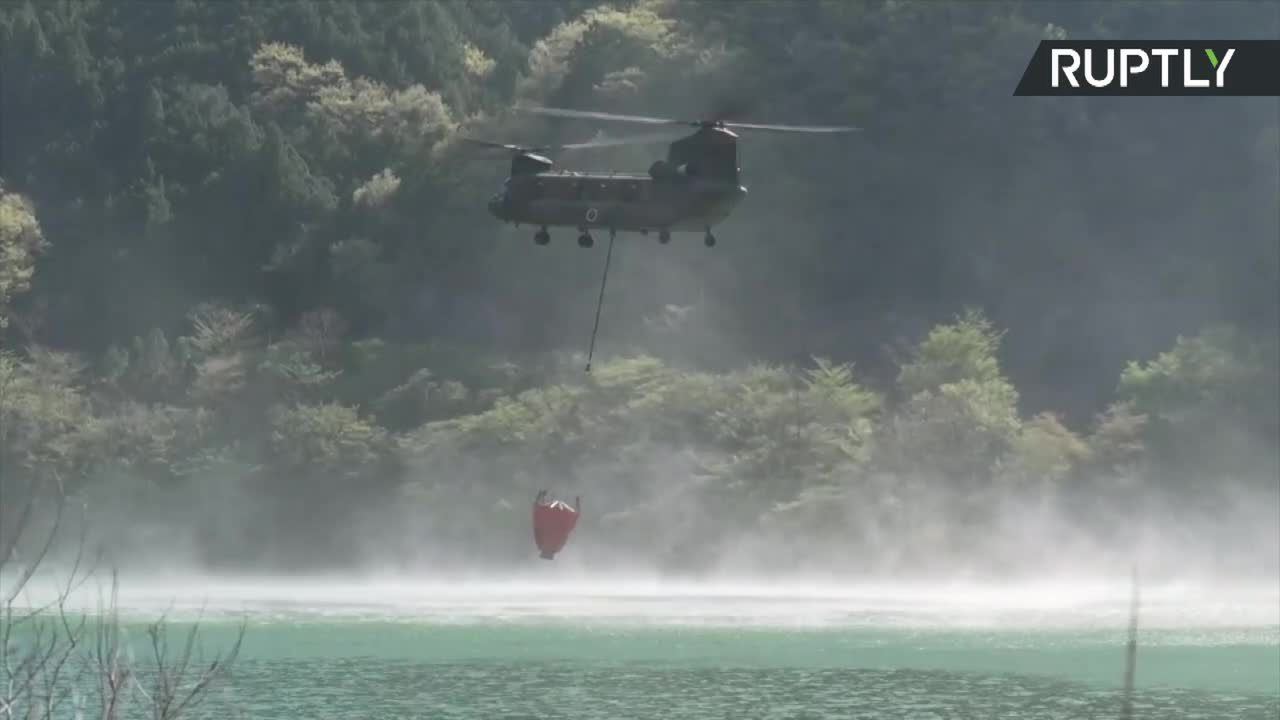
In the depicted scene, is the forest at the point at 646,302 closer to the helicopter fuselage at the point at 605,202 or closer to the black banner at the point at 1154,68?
the black banner at the point at 1154,68

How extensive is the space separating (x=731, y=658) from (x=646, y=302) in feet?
152

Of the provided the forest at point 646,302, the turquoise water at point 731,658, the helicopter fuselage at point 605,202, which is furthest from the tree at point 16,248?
the helicopter fuselage at point 605,202

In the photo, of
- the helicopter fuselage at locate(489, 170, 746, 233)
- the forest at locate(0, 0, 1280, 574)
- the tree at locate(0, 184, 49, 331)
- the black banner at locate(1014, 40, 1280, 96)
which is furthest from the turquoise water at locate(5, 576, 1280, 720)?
the tree at locate(0, 184, 49, 331)

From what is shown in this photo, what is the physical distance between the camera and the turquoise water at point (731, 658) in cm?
4156

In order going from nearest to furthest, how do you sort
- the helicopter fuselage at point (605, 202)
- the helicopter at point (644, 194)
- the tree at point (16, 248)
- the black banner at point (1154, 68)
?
1. the helicopter at point (644, 194)
2. the helicopter fuselage at point (605, 202)
3. the black banner at point (1154, 68)
4. the tree at point (16, 248)

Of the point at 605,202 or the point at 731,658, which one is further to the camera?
the point at 731,658

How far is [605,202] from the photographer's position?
125 feet

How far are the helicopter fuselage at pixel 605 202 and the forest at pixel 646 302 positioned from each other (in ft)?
153

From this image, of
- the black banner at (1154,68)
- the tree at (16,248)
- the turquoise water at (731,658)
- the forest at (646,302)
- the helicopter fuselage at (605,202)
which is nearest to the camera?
the helicopter fuselage at (605,202)

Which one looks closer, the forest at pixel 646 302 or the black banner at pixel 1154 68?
the black banner at pixel 1154 68

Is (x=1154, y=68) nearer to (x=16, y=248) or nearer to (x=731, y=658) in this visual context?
(x=731, y=658)

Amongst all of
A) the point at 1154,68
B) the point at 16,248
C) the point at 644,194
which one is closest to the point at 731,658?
the point at 644,194

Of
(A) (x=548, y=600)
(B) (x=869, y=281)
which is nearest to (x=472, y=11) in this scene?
(B) (x=869, y=281)

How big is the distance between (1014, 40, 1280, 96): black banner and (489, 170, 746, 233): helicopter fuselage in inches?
748
